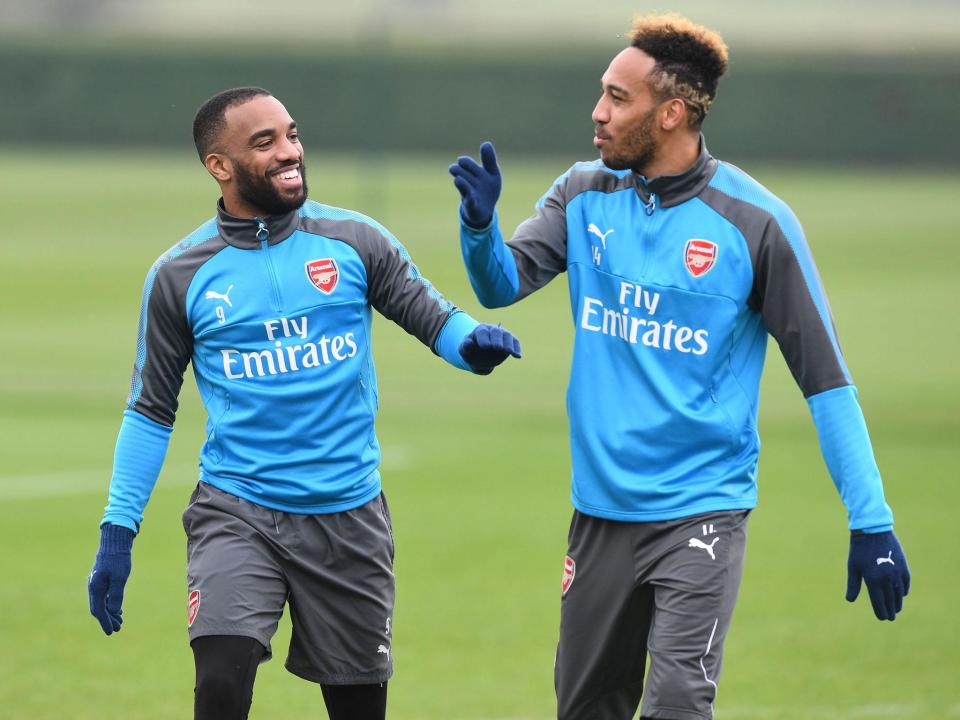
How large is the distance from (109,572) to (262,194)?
1218 mm

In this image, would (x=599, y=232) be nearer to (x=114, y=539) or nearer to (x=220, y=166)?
(x=220, y=166)

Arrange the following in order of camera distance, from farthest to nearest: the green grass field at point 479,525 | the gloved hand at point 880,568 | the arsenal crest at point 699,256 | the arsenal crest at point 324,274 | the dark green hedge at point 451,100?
the dark green hedge at point 451,100
the green grass field at point 479,525
the arsenal crest at point 324,274
the arsenal crest at point 699,256
the gloved hand at point 880,568

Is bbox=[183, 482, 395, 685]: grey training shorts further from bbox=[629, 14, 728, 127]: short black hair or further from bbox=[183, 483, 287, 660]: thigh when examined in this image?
bbox=[629, 14, 728, 127]: short black hair

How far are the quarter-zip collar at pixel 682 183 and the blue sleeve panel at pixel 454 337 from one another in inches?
26.3

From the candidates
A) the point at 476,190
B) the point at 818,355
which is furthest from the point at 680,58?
the point at 818,355

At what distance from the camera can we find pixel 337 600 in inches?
213

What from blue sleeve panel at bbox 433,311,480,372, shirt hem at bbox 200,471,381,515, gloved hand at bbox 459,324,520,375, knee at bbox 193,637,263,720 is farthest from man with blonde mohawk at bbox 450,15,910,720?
knee at bbox 193,637,263,720

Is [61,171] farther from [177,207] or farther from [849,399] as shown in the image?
[849,399]

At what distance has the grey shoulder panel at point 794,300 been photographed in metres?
5.24

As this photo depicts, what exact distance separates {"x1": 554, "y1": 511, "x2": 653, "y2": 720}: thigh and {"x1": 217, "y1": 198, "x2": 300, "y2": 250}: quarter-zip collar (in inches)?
49.9

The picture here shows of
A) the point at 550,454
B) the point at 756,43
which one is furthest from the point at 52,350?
the point at 756,43

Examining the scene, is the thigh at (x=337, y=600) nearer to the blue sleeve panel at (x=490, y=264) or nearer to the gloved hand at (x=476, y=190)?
the blue sleeve panel at (x=490, y=264)

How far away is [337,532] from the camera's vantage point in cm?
542

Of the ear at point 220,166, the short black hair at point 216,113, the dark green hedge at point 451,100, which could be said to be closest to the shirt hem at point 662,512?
the ear at point 220,166
